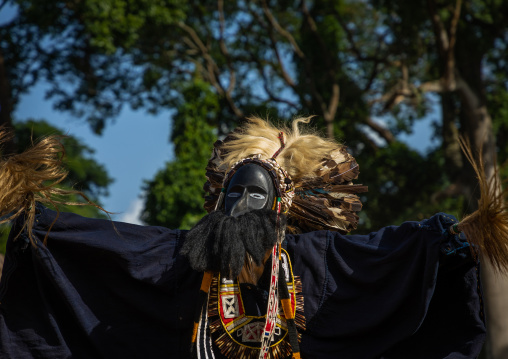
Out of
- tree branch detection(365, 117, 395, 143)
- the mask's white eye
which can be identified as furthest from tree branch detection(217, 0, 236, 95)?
the mask's white eye

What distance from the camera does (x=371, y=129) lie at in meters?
13.2

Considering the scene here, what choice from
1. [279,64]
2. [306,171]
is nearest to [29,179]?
[306,171]

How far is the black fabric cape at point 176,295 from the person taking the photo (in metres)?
2.67

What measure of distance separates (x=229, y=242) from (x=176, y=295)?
50cm

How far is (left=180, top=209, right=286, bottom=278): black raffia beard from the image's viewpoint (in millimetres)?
2535

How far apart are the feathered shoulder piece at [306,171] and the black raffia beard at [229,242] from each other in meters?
0.49

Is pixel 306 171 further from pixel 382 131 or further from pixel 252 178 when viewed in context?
pixel 382 131

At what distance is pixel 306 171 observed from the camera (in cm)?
320

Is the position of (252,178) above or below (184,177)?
below

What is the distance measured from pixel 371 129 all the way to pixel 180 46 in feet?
14.9

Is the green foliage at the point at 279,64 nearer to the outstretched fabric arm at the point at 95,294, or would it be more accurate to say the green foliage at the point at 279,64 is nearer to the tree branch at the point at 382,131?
the tree branch at the point at 382,131

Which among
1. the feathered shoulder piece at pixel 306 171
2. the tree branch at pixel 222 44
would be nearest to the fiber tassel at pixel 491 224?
the feathered shoulder piece at pixel 306 171

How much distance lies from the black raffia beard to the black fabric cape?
0.32 meters

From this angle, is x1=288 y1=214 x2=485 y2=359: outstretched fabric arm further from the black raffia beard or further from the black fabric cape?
the black raffia beard
